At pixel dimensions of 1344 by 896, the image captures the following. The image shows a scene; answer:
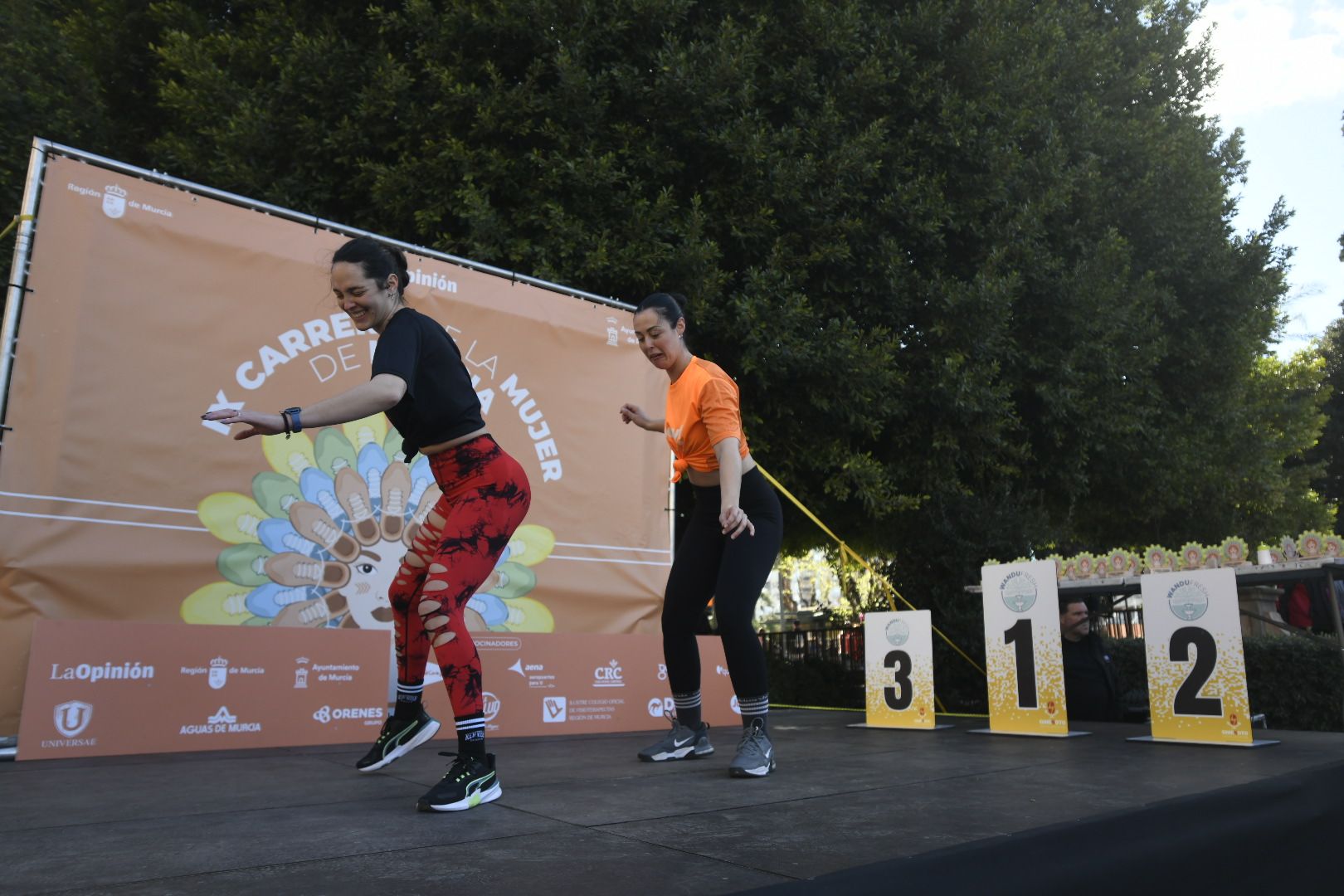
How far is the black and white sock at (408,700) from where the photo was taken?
10.1ft

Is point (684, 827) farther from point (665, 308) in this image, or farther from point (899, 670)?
point (899, 670)

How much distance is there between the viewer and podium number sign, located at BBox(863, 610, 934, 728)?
5.21 meters

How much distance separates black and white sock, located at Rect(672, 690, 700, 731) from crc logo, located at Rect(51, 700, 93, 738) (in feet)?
7.99

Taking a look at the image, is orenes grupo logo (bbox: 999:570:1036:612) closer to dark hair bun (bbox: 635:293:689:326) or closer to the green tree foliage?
dark hair bun (bbox: 635:293:689:326)

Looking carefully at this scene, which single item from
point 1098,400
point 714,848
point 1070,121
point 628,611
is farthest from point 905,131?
point 714,848

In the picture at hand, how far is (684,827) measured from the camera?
7.29ft

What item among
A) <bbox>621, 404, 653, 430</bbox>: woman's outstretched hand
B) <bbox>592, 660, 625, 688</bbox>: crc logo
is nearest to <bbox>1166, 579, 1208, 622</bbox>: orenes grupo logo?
<bbox>621, 404, 653, 430</bbox>: woman's outstretched hand

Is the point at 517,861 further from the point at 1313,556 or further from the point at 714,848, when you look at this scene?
the point at 1313,556

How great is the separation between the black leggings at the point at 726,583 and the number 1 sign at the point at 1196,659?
7.25ft

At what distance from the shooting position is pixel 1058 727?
4.59 meters

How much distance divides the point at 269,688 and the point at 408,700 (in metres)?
1.57

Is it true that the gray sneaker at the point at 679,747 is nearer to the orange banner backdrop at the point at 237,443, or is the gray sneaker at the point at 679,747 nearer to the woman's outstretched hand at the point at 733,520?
the woman's outstretched hand at the point at 733,520

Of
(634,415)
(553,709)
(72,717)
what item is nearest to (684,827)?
(634,415)

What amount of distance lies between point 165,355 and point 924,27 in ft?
23.2
